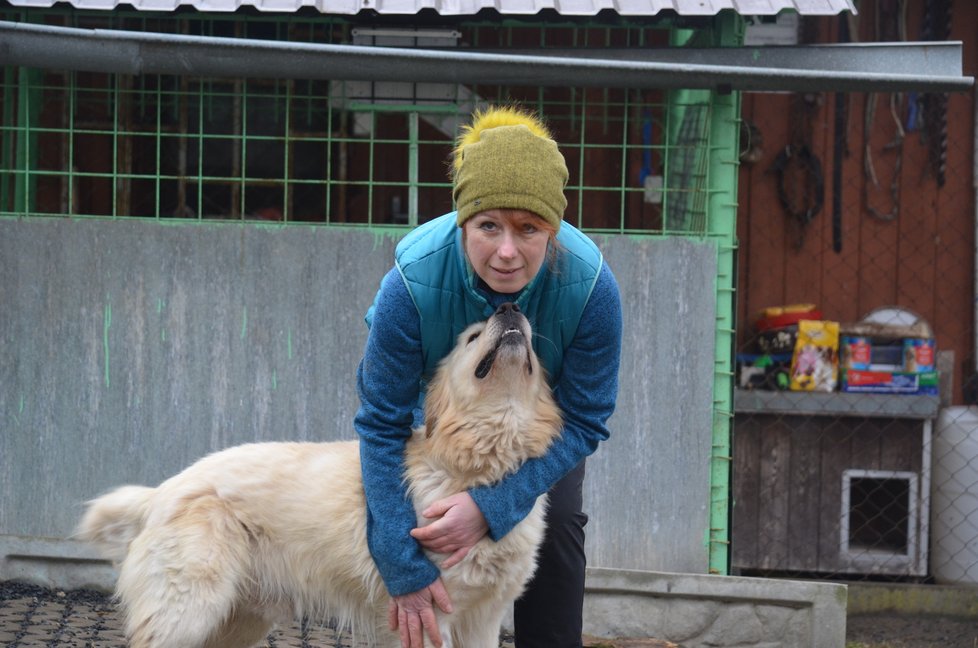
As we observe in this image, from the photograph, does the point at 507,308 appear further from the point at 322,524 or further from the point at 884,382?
the point at 884,382

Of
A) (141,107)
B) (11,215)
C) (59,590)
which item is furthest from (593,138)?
(59,590)

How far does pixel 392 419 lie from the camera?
3.46 m

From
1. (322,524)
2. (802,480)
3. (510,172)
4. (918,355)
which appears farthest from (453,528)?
(918,355)

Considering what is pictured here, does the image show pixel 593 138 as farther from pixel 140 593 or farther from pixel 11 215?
pixel 140 593

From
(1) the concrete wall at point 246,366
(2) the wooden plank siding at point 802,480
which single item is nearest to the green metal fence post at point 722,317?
(1) the concrete wall at point 246,366

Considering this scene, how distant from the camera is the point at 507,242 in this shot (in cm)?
311

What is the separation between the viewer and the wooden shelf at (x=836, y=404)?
23.4ft

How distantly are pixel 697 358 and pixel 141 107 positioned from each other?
4078mm

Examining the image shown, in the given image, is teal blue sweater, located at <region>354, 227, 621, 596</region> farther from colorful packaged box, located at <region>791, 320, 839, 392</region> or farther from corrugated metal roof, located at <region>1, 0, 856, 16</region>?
colorful packaged box, located at <region>791, 320, 839, 392</region>

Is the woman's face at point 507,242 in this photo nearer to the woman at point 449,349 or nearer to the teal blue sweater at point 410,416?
the woman at point 449,349

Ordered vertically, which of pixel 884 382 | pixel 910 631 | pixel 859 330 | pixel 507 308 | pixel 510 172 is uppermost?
pixel 510 172

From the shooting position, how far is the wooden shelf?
23.4 ft

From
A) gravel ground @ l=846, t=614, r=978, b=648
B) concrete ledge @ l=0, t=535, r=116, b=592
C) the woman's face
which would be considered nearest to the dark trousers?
the woman's face

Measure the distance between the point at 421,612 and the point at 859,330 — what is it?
189 inches
